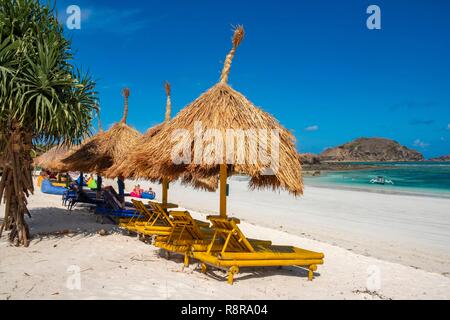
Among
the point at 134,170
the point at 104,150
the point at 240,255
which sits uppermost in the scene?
the point at 104,150

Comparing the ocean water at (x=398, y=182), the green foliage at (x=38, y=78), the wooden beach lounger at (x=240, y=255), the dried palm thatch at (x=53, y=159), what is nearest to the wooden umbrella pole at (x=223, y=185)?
the wooden beach lounger at (x=240, y=255)

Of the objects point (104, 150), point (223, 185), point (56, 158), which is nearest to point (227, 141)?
point (223, 185)

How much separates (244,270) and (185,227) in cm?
111

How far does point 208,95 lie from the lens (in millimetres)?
6312

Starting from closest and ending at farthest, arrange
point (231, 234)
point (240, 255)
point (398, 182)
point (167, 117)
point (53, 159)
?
point (240, 255), point (231, 234), point (167, 117), point (53, 159), point (398, 182)

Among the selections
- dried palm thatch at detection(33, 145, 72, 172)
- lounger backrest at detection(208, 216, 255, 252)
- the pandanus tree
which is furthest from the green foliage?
dried palm thatch at detection(33, 145, 72, 172)

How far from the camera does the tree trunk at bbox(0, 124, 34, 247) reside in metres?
7.23

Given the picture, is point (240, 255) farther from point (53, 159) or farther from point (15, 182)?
point (53, 159)

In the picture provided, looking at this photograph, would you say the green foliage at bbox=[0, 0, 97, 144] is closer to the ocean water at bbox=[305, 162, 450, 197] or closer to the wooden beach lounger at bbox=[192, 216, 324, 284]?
the wooden beach lounger at bbox=[192, 216, 324, 284]

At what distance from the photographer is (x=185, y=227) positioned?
249 inches

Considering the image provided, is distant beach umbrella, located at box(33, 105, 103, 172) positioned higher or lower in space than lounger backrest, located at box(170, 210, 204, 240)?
higher
